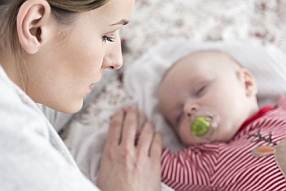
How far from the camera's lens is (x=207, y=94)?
1345mm

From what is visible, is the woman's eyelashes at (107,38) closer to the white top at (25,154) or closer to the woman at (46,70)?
the woman at (46,70)

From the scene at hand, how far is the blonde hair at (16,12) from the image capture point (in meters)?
0.77

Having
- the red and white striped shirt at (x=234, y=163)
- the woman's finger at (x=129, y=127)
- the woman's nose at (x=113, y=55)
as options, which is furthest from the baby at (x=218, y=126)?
the woman's nose at (x=113, y=55)

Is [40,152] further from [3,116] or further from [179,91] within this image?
[179,91]

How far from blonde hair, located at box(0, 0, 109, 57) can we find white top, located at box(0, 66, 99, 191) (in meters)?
0.12

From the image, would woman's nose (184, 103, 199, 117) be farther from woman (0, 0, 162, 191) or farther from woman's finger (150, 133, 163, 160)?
woman (0, 0, 162, 191)

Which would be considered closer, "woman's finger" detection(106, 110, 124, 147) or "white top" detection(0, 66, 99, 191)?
"white top" detection(0, 66, 99, 191)

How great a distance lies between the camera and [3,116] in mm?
691

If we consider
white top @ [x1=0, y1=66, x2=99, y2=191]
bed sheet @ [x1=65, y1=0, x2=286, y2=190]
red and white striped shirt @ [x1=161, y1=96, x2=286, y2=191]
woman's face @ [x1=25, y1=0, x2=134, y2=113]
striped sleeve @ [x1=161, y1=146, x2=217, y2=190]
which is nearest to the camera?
white top @ [x1=0, y1=66, x2=99, y2=191]

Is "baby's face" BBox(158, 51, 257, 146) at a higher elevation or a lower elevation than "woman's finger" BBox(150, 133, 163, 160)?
higher

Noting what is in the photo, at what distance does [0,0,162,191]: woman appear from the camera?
2.27ft

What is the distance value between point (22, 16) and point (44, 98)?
0.68 ft

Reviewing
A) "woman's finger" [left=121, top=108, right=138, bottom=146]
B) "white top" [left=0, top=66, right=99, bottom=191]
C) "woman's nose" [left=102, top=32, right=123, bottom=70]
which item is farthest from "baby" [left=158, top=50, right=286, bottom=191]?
"white top" [left=0, top=66, right=99, bottom=191]

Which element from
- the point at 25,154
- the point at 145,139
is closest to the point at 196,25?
the point at 145,139
